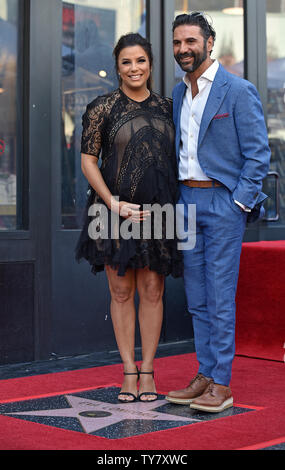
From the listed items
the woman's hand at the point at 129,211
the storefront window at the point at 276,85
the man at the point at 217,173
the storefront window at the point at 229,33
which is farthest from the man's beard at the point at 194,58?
the storefront window at the point at 276,85

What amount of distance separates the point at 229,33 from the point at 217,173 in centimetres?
270

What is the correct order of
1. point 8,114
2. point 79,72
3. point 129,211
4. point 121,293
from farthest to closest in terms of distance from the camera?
point 79,72
point 8,114
point 121,293
point 129,211

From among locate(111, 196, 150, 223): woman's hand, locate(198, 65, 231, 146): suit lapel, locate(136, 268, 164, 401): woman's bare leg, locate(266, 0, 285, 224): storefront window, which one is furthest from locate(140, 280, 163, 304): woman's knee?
locate(266, 0, 285, 224): storefront window

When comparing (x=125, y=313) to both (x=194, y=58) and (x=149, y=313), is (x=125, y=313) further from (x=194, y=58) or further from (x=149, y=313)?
(x=194, y=58)

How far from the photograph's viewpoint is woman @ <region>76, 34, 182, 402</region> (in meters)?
3.29

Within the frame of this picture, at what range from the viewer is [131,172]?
3.30 metres

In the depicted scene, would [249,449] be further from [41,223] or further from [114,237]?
[41,223]

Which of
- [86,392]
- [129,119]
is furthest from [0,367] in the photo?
[129,119]

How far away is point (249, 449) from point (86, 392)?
46.1 inches

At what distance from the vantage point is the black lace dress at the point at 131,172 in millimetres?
3297

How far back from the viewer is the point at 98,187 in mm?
3285

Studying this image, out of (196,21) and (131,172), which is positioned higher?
(196,21)

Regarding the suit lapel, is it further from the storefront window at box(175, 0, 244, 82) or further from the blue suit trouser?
the storefront window at box(175, 0, 244, 82)

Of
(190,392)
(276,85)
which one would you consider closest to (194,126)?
(190,392)
